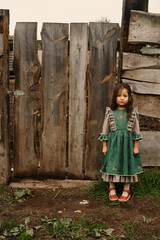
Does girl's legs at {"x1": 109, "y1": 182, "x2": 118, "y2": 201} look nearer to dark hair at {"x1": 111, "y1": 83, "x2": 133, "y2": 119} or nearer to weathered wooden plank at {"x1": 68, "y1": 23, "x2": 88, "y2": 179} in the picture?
weathered wooden plank at {"x1": 68, "y1": 23, "x2": 88, "y2": 179}

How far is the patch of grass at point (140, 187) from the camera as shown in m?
3.40

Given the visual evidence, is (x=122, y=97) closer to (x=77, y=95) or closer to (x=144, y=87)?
(x=144, y=87)

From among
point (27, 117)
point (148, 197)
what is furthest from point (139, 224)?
point (27, 117)

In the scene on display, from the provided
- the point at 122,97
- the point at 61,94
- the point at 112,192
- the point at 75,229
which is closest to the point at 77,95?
the point at 61,94

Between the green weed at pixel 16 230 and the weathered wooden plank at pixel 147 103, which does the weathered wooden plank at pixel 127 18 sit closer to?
the weathered wooden plank at pixel 147 103

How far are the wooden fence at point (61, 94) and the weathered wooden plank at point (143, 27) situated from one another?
202mm

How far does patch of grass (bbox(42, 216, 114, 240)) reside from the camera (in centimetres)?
253

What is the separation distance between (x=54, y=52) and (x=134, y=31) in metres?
0.96

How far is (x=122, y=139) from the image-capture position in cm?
326

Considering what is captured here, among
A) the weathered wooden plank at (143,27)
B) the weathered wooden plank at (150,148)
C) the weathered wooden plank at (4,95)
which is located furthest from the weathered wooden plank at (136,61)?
the weathered wooden plank at (4,95)

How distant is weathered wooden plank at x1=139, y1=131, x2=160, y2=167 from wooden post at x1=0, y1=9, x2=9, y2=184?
1.68m

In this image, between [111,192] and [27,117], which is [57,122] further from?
[111,192]

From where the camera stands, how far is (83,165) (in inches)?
149

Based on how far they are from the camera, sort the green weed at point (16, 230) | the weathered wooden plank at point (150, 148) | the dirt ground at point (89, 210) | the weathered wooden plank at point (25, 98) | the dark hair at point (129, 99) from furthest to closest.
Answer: the weathered wooden plank at point (150, 148) → the weathered wooden plank at point (25, 98) → the dark hair at point (129, 99) → the dirt ground at point (89, 210) → the green weed at point (16, 230)
